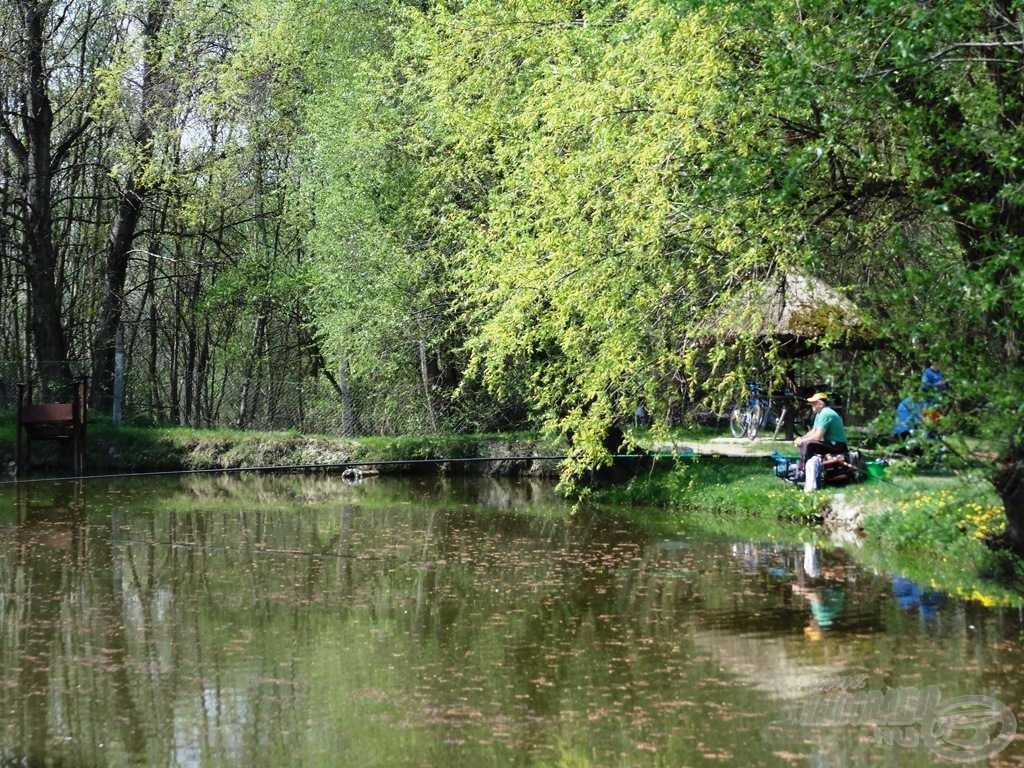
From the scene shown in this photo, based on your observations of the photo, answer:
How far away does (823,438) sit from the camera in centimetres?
1614

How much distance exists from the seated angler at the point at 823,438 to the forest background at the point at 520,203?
0.65 meters

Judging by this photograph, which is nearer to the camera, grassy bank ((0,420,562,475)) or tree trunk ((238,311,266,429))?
grassy bank ((0,420,562,475))

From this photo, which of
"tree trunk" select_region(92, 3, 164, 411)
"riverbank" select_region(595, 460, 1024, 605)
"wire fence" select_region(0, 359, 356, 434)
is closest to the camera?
"riverbank" select_region(595, 460, 1024, 605)

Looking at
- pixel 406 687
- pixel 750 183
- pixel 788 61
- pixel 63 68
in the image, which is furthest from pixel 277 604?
pixel 63 68

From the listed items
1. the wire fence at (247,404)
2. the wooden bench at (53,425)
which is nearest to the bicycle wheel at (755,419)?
the wire fence at (247,404)

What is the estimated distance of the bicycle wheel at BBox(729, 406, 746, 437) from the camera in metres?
24.0

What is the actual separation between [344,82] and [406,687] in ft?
56.0

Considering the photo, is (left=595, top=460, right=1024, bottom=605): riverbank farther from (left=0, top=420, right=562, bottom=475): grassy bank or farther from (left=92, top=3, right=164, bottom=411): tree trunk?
(left=92, top=3, right=164, bottom=411): tree trunk

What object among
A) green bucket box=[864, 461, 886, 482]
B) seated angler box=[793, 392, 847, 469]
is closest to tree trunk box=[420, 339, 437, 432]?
seated angler box=[793, 392, 847, 469]

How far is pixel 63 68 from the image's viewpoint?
24.9 m

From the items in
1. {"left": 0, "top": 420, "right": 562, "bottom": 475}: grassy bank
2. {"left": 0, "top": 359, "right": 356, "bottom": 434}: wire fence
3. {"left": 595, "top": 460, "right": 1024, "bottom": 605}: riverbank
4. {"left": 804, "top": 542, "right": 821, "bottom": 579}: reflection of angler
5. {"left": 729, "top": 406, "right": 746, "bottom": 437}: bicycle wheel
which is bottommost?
{"left": 804, "top": 542, "right": 821, "bottom": 579}: reflection of angler

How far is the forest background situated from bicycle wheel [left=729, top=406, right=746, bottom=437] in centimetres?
207

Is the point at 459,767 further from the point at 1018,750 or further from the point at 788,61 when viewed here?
the point at 788,61

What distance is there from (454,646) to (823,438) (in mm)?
7678
